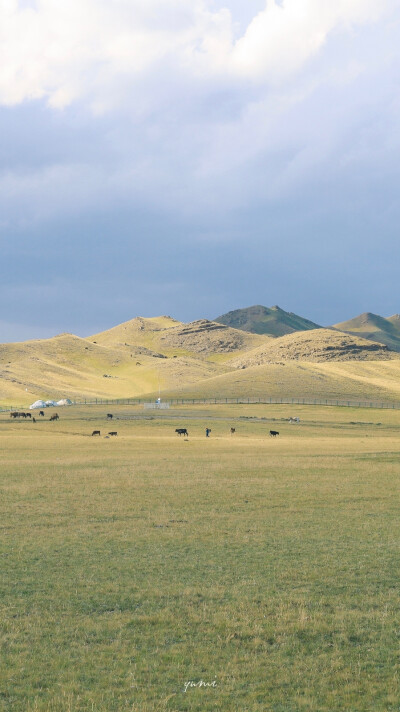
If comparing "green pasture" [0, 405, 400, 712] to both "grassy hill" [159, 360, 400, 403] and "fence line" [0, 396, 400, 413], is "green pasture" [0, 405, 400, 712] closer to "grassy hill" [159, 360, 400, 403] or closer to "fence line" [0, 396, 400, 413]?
"fence line" [0, 396, 400, 413]

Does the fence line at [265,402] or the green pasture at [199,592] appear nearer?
the green pasture at [199,592]

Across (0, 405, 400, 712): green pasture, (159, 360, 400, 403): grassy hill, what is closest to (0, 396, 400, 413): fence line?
(159, 360, 400, 403): grassy hill

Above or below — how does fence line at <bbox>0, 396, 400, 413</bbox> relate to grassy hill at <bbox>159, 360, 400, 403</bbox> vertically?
below

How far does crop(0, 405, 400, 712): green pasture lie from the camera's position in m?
11.4

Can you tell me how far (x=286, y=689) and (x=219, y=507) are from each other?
1819 cm

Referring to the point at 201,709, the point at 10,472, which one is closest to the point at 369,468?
the point at 10,472

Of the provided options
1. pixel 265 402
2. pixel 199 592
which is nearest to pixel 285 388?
pixel 265 402

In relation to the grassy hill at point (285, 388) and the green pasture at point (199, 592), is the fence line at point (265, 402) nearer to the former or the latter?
the grassy hill at point (285, 388)

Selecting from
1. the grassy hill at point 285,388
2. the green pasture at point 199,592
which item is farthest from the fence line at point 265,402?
the green pasture at point 199,592

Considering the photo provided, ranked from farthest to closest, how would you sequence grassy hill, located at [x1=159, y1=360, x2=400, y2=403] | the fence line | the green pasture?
grassy hill, located at [x1=159, y1=360, x2=400, y2=403] < the fence line < the green pasture

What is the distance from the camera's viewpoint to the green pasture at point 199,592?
448 inches

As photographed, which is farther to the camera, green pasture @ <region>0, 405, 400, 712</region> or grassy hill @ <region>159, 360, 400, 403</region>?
grassy hill @ <region>159, 360, 400, 403</region>

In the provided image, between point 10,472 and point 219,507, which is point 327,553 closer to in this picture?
point 219,507

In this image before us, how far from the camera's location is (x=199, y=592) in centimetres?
1673
